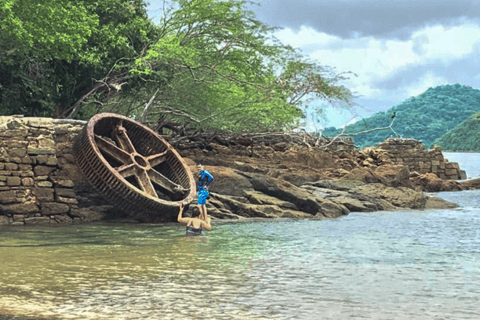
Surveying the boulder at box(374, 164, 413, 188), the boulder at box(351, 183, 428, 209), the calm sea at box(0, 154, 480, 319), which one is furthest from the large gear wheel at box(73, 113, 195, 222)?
the boulder at box(374, 164, 413, 188)

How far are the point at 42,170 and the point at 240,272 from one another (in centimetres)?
714

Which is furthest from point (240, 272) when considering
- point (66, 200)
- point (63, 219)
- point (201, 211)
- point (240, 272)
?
point (66, 200)

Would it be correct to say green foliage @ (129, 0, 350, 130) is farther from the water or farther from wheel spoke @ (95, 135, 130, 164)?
the water

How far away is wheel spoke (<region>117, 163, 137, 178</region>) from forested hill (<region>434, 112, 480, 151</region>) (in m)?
81.9

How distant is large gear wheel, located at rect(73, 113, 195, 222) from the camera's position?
1366cm

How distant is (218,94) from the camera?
22.4 meters

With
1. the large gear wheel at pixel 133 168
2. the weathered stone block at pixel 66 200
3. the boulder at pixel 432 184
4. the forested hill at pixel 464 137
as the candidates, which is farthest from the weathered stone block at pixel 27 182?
the forested hill at pixel 464 137

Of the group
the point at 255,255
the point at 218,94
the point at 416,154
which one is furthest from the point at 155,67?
the point at 416,154

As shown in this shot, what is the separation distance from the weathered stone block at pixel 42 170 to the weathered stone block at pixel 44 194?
349mm

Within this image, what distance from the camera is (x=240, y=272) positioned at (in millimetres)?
8711

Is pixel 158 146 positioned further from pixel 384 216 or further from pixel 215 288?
pixel 215 288

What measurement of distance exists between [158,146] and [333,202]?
16.0 feet

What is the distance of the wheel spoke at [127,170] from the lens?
14.4 metres

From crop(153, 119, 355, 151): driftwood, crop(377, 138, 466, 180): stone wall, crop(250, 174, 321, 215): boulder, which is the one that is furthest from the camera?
crop(377, 138, 466, 180): stone wall
